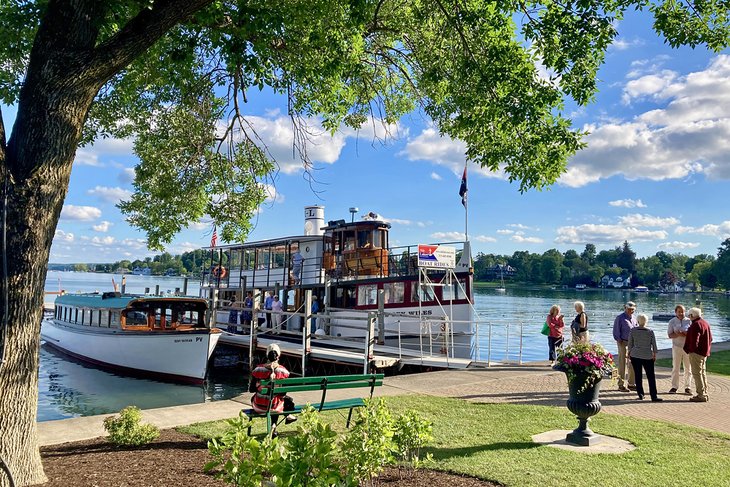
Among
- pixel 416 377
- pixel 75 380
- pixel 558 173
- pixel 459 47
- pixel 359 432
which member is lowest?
pixel 75 380

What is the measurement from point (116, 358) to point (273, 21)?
19.0 meters

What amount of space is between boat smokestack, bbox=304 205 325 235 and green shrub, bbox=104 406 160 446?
2207 cm

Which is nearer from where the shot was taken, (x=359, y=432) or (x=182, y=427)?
(x=359, y=432)

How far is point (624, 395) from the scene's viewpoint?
11.9m

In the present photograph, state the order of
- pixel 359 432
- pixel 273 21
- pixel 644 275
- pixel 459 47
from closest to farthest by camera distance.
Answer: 1. pixel 359 432
2. pixel 273 21
3. pixel 459 47
4. pixel 644 275

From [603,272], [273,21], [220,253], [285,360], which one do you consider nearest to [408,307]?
[285,360]

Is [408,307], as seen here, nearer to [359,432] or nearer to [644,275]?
[359,432]

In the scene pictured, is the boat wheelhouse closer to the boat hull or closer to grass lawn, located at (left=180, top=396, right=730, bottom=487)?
the boat hull

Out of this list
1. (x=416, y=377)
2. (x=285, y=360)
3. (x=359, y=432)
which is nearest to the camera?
(x=359, y=432)

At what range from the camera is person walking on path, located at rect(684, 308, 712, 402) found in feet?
36.9

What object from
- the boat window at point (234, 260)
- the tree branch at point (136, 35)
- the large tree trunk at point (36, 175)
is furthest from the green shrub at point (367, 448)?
the boat window at point (234, 260)

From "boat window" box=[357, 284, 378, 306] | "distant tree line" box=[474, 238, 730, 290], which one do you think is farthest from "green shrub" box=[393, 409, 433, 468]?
"distant tree line" box=[474, 238, 730, 290]

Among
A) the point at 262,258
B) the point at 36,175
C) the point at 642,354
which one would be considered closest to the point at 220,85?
the point at 36,175

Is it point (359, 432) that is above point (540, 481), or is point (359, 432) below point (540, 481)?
above
